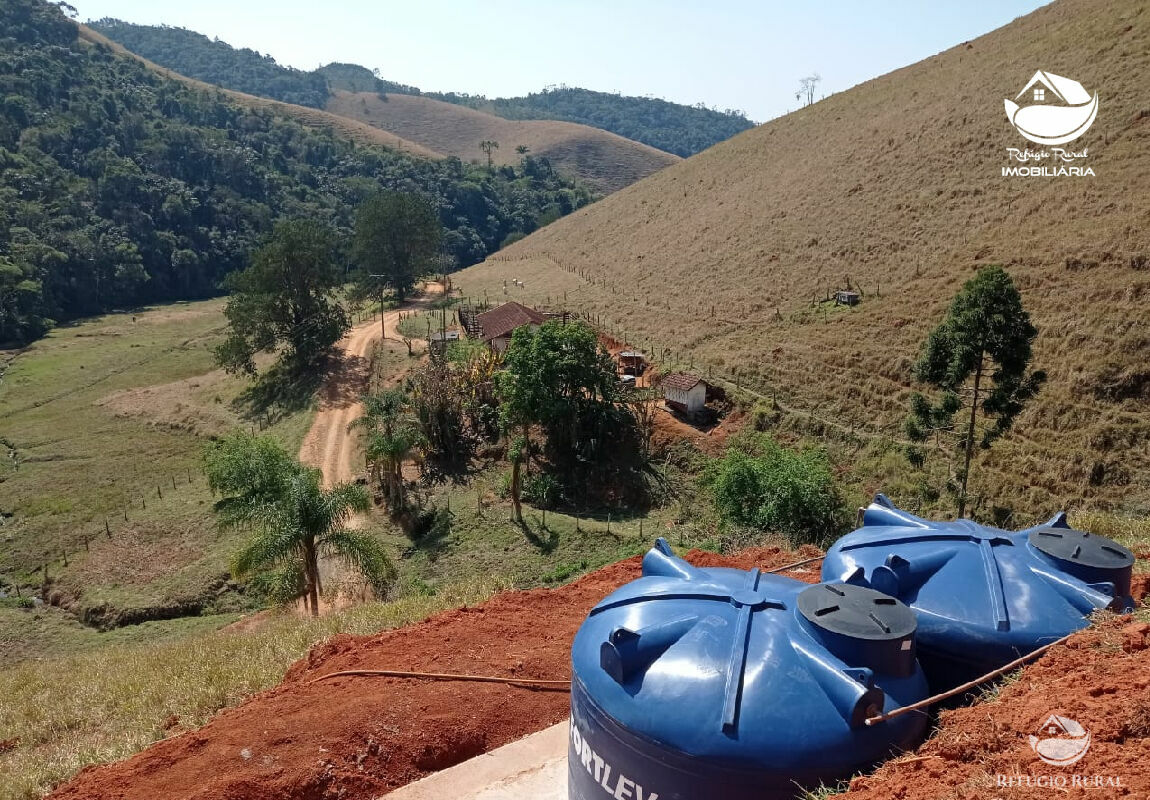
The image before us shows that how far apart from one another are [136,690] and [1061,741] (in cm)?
1237

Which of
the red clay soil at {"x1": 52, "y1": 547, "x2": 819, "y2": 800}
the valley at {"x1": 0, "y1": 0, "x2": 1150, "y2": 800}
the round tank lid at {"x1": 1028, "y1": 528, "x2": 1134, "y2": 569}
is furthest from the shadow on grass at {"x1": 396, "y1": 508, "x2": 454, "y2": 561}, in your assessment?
the round tank lid at {"x1": 1028, "y1": 528, "x2": 1134, "y2": 569}

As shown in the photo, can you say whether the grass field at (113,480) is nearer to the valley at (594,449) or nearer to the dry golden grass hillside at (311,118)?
the valley at (594,449)

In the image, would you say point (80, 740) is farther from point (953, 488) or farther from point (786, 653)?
point (953, 488)

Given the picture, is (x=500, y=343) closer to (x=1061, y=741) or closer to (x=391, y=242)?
(x=391, y=242)

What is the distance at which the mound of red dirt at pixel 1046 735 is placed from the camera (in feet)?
14.8

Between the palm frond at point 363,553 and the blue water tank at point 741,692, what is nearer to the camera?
the blue water tank at point 741,692

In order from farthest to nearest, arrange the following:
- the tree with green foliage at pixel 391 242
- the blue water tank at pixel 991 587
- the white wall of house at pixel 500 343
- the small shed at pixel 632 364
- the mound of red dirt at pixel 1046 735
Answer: the tree with green foliage at pixel 391 242 < the white wall of house at pixel 500 343 < the small shed at pixel 632 364 < the blue water tank at pixel 991 587 < the mound of red dirt at pixel 1046 735

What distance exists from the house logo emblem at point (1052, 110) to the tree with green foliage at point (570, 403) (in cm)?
3144

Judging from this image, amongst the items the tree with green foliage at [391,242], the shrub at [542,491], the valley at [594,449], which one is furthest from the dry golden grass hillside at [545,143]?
the shrub at [542,491]

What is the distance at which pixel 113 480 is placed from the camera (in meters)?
32.7

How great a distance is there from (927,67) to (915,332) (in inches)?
1567

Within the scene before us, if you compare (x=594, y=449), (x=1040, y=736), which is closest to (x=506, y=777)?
(x=1040, y=736)

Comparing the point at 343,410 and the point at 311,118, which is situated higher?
the point at 311,118

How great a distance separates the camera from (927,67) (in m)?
60.2
